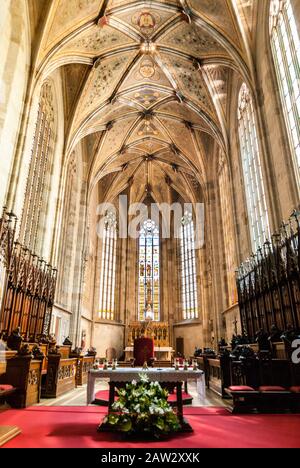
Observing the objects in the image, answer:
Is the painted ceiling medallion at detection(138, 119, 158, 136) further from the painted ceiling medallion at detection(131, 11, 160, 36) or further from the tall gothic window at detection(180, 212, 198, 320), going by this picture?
the tall gothic window at detection(180, 212, 198, 320)

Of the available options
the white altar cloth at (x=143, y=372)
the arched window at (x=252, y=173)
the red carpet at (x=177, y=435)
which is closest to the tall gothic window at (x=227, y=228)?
the arched window at (x=252, y=173)

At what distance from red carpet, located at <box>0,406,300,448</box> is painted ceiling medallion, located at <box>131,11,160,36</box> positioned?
49.3ft

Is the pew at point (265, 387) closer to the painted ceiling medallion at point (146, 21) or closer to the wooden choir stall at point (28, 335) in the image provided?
the wooden choir stall at point (28, 335)

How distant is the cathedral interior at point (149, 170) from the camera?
383 inches

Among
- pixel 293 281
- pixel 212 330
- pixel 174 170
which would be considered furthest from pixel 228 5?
pixel 212 330

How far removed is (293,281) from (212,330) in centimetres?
1228

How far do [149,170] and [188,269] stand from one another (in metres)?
8.34

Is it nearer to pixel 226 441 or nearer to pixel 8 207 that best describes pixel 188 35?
pixel 8 207

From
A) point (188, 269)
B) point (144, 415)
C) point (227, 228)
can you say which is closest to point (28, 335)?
point (144, 415)

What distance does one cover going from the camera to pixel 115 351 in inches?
890

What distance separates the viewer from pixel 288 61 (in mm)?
9625

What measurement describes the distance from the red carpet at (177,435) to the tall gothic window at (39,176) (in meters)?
7.92

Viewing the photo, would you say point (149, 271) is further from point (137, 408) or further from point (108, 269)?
point (137, 408)

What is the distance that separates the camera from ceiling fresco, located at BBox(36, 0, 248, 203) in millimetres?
12539
